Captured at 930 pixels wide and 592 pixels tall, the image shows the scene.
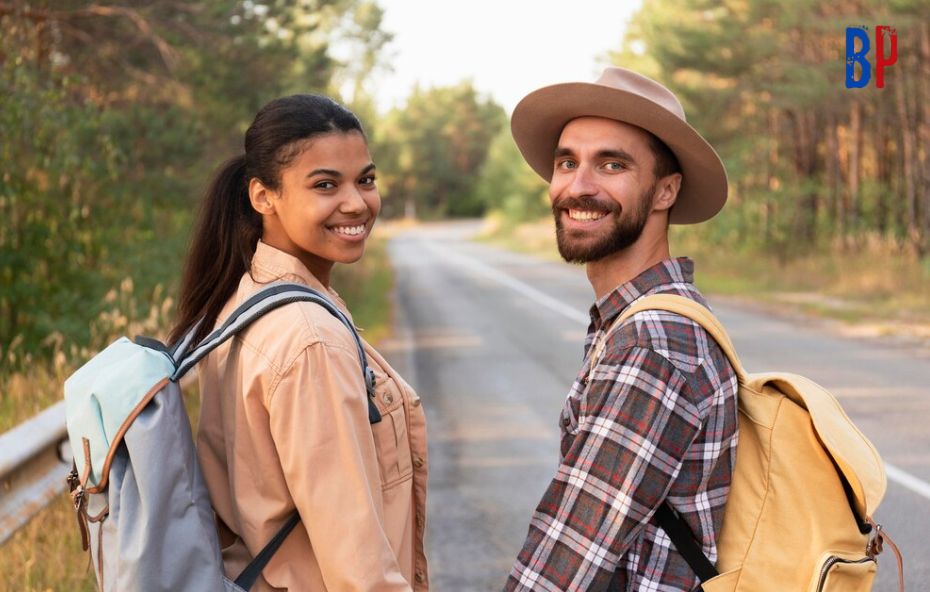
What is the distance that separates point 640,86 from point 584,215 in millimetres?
302

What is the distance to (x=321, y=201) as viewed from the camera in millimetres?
2287

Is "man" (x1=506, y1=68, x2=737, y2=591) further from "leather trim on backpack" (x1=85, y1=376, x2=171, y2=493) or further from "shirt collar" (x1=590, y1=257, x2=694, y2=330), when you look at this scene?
"leather trim on backpack" (x1=85, y1=376, x2=171, y2=493)

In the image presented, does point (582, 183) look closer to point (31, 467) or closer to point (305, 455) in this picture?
point (305, 455)

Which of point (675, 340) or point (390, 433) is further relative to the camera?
point (390, 433)

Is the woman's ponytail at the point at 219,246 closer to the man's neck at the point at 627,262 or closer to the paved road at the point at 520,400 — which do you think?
the man's neck at the point at 627,262

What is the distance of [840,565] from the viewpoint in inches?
76.1

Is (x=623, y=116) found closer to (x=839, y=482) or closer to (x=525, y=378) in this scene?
(x=839, y=482)

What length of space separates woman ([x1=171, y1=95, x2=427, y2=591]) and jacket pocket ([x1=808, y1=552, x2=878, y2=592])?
0.77m

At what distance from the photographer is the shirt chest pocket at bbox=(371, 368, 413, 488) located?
2188mm

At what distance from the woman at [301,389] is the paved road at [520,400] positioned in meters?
2.87

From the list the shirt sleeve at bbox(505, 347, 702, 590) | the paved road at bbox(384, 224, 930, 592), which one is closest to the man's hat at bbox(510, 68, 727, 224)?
the shirt sleeve at bbox(505, 347, 702, 590)

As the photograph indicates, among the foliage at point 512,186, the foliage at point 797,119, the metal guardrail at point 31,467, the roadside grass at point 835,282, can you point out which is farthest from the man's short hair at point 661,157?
the foliage at point 512,186

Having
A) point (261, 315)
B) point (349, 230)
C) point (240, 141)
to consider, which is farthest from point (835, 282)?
point (261, 315)

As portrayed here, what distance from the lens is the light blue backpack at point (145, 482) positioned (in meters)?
1.90
